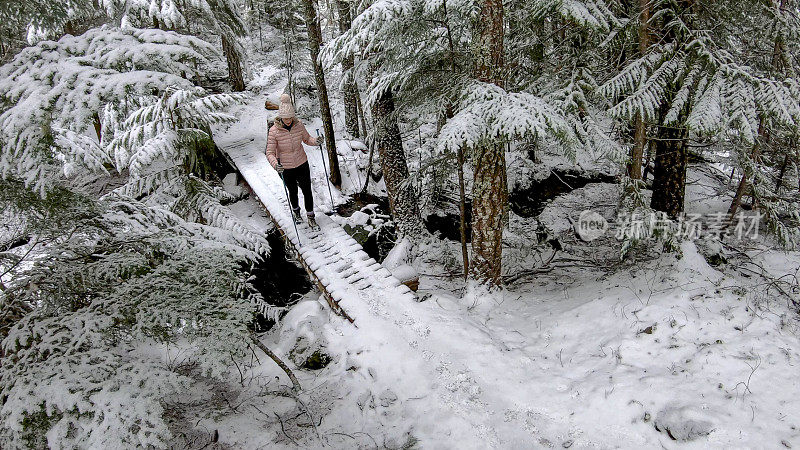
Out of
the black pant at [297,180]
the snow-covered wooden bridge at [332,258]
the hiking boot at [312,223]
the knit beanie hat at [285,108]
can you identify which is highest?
the knit beanie hat at [285,108]

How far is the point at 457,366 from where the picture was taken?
18.0ft

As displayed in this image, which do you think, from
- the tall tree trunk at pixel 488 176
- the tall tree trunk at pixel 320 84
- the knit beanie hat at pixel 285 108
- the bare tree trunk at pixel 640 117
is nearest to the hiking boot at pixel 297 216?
the knit beanie hat at pixel 285 108

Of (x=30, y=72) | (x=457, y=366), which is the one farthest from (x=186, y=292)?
(x=457, y=366)

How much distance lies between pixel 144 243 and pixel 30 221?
3.07 feet

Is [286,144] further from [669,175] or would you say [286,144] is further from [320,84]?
[669,175]

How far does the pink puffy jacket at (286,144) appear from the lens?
26.0 ft

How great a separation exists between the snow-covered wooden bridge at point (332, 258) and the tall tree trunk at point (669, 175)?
559 centimetres

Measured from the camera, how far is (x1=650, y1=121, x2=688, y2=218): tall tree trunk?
7.88 m

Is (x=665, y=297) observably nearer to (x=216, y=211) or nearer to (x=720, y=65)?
(x=720, y=65)

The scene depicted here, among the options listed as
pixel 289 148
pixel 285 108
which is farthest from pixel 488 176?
pixel 285 108

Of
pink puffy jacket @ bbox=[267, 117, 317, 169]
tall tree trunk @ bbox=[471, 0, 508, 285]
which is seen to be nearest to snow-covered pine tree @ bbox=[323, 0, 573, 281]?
tall tree trunk @ bbox=[471, 0, 508, 285]

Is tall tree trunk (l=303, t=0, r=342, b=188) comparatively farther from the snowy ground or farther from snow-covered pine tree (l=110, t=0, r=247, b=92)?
the snowy ground

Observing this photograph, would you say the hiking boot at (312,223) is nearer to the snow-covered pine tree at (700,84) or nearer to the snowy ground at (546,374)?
the snowy ground at (546,374)

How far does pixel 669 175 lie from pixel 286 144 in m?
7.65
